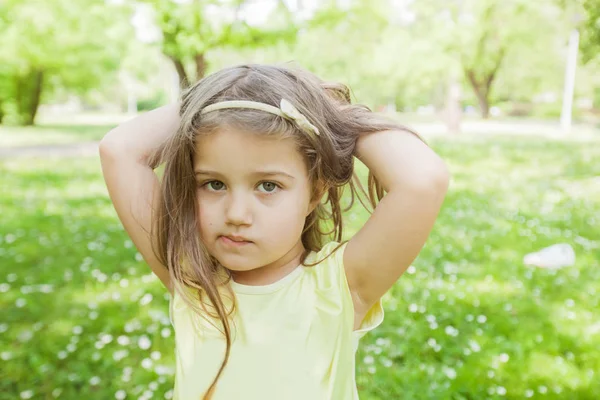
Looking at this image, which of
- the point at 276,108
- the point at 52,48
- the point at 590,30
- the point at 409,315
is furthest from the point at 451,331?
the point at 52,48

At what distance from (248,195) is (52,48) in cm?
2564

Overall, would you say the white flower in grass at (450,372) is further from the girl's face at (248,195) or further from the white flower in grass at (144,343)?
the girl's face at (248,195)

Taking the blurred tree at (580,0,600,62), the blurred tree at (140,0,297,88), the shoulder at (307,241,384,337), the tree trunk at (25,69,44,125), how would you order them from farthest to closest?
the tree trunk at (25,69,44,125) < the blurred tree at (140,0,297,88) < the blurred tree at (580,0,600,62) < the shoulder at (307,241,384,337)

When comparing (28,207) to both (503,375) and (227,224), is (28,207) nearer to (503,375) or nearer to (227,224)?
(503,375)

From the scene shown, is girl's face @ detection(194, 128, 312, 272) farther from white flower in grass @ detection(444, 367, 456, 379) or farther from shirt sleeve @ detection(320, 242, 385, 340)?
white flower in grass @ detection(444, 367, 456, 379)

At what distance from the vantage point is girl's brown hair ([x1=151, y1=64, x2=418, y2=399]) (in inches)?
54.5

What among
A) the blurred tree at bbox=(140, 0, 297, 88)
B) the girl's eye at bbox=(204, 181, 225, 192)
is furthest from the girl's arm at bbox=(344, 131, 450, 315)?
the blurred tree at bbox=(140, 0, 297, 88)

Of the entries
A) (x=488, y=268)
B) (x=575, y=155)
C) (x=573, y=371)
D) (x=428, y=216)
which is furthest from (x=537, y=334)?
(x=575, y=155)

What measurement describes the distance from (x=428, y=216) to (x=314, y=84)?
0.47 meters

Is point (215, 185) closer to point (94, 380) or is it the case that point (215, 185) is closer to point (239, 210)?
point (239, 210)

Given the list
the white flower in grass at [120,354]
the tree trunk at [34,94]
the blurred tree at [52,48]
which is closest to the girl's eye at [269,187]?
the white flower in grass at [120,354]

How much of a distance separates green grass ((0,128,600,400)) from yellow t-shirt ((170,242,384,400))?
6.05ft

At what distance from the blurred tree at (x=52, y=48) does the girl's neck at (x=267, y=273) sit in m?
13.7

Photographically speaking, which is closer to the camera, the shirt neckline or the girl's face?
the girl's face
